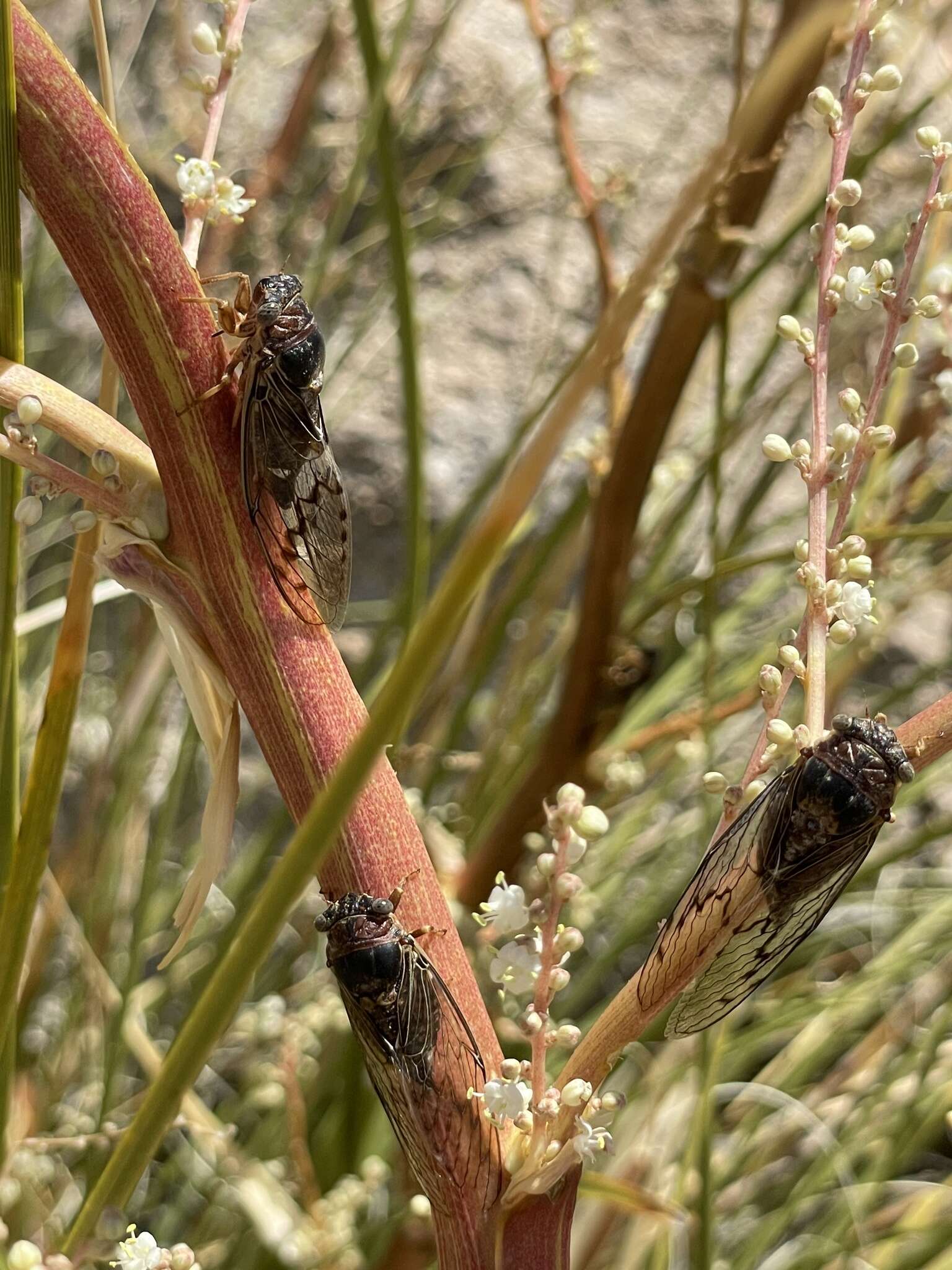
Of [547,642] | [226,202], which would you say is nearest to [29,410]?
Answer: [226,202]

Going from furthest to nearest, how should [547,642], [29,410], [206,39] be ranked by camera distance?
1. [547,642]
2. [206,39]
3. [29,410]

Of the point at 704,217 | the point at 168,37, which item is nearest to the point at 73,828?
the point at 168,37

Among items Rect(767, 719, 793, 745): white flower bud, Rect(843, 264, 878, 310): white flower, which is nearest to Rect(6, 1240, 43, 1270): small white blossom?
Rect(767, 719, 793, 745): white flower bud

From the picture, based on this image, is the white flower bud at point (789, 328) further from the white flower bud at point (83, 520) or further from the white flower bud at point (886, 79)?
the white flower bud at point (83, 520)

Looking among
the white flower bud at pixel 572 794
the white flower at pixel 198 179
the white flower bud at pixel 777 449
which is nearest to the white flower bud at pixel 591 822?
the white flower bud at pixel 572 794

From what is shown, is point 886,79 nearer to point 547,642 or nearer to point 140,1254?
point 140,1254

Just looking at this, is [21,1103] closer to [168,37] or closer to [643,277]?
[643,277]
